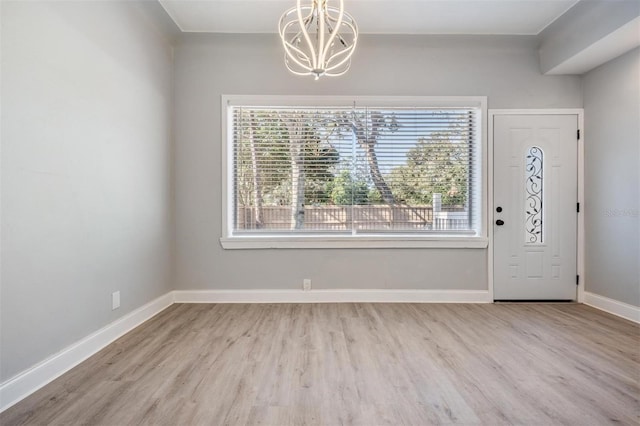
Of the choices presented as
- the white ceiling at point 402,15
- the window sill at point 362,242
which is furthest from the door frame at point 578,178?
the white ceiling at point 402,15

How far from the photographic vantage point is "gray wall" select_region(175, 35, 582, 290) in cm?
322

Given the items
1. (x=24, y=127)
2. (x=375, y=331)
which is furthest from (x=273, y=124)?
(x=375, y=331)

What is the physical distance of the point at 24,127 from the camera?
1602 mm

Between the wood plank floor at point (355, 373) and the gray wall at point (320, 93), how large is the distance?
546 millimetres

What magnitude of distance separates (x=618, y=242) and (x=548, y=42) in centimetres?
221

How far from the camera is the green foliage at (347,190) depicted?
10.8ft

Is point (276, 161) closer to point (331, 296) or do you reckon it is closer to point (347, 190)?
point (347, 190)

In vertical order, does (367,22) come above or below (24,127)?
above

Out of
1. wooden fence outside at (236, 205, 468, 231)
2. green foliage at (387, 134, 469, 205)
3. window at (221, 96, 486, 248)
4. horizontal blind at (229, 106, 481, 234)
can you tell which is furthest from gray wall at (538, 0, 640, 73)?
wooden fence outside at (236, 205, 468, 231)

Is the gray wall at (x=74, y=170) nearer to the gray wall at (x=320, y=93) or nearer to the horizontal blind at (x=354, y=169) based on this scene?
the gray wall at (x=320, y=93)

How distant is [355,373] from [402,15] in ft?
10.2

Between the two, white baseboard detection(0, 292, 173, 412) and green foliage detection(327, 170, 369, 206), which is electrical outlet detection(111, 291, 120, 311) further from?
green foliage detection(327, 170, 369, 206)

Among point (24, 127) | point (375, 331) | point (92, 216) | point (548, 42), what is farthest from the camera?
point (548, 42)

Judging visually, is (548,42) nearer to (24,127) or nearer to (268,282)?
(268,282)
